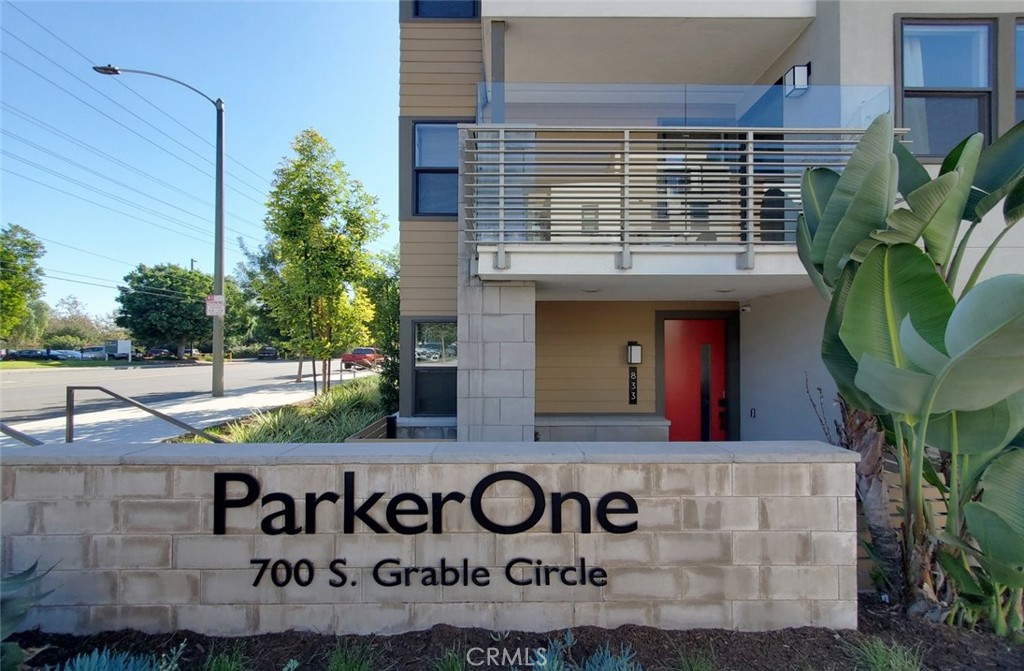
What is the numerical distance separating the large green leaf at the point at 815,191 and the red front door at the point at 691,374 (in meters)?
5.55

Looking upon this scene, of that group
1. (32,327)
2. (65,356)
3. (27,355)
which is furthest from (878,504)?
(32,327)

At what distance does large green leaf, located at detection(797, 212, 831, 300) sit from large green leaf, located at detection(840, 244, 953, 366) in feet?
1.74

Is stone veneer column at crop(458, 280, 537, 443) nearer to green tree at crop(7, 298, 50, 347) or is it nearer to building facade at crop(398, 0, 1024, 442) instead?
building facade at crop(398, 0, 1024, 442)

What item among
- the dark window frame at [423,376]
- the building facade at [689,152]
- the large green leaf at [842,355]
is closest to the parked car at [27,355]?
the dark window frame at [423,376]

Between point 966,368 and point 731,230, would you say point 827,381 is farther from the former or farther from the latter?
point 966,368

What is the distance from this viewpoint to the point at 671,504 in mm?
3094

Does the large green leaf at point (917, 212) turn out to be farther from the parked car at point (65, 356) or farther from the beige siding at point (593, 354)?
the parked car at point (65, 356)

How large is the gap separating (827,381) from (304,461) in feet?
21.1

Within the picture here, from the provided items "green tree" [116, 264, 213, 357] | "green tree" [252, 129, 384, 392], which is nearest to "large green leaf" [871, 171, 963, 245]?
"green tree" [252, 129, 384, 392]

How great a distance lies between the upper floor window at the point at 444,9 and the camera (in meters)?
8.69

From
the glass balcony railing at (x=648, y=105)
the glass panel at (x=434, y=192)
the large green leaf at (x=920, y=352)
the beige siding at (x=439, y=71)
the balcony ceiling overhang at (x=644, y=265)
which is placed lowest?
the large green leaf at (x=920, y=352)

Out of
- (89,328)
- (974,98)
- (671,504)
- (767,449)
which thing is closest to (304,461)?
(671,504)

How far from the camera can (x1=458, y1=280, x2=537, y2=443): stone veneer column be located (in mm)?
6172

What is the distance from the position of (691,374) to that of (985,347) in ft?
22.9
